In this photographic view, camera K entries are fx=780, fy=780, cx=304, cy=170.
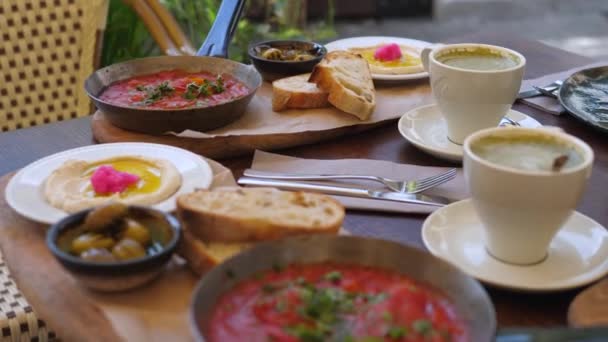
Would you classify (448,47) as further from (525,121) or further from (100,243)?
(100,243)

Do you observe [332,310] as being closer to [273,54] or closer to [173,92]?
[173,92]

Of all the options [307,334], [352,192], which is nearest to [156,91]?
[352,192]

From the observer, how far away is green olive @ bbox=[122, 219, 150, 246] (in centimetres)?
119

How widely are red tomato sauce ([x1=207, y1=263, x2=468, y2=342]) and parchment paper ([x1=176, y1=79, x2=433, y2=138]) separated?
71 cm

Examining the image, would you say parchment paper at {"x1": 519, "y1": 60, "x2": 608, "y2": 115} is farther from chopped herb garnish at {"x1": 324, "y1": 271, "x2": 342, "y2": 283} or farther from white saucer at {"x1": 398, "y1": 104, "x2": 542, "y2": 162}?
chopped herb garnish at {"x1": 324, "y1": 271, "x2": 342, "y2": 283}

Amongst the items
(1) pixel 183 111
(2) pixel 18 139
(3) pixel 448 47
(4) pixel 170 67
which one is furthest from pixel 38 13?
(3) pixel 448 47

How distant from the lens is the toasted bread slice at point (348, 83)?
6.13 feet

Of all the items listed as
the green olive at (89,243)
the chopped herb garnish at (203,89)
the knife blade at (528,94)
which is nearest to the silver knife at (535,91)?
the knife blade at (528,94)

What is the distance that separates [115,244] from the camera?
1.18 m

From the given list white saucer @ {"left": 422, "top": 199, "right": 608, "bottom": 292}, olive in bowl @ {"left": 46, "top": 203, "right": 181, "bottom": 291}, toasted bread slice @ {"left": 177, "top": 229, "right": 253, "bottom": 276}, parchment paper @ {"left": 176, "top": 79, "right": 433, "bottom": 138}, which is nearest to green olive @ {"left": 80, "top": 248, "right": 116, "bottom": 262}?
olive in bowl @ {"left": 46, "top": 203, "right": 181, "bottom": 291}

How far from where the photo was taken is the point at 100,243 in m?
1.17

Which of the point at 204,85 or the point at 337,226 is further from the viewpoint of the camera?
the point at 204,85

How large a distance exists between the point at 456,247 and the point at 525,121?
67 centimetres

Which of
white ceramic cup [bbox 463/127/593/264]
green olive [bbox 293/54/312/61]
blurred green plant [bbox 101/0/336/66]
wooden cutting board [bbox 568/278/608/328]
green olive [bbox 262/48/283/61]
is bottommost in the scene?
blurred green plant [bbox 101/0/336/66]
